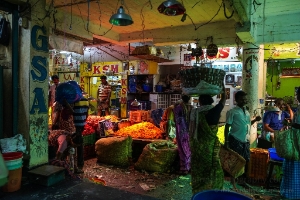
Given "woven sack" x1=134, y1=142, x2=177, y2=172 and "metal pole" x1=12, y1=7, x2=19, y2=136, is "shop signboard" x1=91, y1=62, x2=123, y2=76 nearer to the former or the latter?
"woven sack" x1=134, y1=142, x2=177, y2=172

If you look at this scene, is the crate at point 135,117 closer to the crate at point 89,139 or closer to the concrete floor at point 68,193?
the crate at point 89,139

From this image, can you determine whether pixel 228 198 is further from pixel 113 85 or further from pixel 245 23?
pixel 113 85

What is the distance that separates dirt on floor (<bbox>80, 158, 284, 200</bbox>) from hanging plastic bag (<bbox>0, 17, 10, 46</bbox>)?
3.20 metres

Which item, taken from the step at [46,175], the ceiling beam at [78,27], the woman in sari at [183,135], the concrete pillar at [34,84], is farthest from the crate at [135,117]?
the step at [46,175]

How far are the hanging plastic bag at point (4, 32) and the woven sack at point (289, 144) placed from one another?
561 centimetres

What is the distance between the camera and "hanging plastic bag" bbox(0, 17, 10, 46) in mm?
4488

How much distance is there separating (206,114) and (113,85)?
13.8m

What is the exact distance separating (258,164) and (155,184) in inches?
109

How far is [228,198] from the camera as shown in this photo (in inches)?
98.2

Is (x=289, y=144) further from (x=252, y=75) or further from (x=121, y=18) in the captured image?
(x=252, y=75)

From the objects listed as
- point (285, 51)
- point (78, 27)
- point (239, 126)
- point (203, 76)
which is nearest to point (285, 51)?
point (285, 51)

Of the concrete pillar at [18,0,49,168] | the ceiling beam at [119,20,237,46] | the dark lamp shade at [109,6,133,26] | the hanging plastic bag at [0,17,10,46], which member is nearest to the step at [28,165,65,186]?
the concrete pillar at [18,0,49,168]

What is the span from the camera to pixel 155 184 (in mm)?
6305

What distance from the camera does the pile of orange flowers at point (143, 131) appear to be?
27.9 ft
